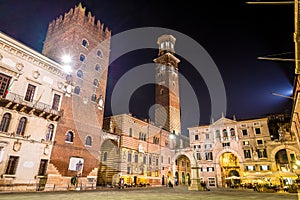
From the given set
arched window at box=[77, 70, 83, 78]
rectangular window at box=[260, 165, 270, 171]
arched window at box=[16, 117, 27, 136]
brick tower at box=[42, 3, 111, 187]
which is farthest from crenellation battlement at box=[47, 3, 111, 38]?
rectangular window at box=[260, 165, 270, 171]

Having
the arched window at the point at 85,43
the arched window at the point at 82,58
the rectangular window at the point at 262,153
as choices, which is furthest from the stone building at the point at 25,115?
the rectangular window at the point at 262,153

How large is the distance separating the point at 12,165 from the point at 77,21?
811 inches

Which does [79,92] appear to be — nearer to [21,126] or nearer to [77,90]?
[77,90]

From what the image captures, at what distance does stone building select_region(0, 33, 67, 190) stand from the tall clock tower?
117 ft

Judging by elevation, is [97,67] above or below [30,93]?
above

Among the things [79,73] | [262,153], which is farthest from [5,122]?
[262,153]

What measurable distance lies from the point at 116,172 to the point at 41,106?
16.3 metres

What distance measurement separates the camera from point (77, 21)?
2867 cm

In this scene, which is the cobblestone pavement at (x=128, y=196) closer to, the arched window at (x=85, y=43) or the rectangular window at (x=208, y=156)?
the arched window at (x=85, y=43)

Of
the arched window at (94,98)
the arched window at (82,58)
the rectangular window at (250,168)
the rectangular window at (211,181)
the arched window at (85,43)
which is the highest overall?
the arched window at (85,43)

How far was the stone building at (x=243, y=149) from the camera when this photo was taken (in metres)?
35.2

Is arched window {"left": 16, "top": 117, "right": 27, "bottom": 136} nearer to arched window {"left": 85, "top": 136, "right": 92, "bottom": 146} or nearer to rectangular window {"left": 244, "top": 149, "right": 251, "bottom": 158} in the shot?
arched window {"left": 85, "top": 136, "right": 92, "bottom": 146}

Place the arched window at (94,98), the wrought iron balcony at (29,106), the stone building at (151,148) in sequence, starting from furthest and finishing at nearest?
the stone building at (151,148), the arched window at (94,98), the wrought iron balcony at (29,106)

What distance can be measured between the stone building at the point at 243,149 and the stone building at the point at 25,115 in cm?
2994
